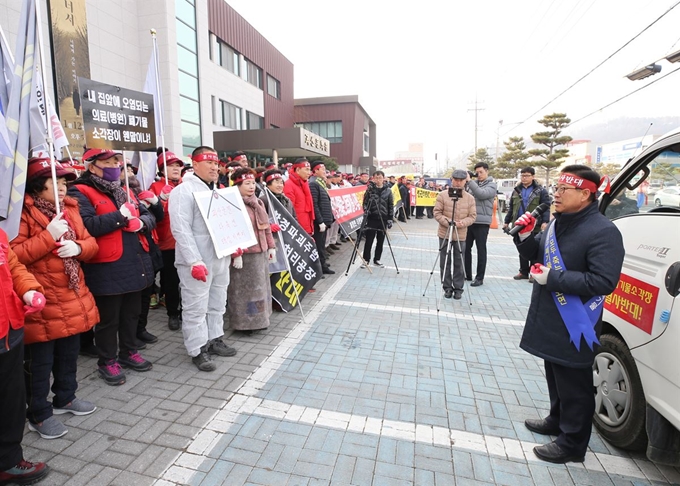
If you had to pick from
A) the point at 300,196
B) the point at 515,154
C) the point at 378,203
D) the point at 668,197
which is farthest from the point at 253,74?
the point at 515,154

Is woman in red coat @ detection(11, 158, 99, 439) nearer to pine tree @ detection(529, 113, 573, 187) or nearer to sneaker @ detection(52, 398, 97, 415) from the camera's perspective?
sneaker @ detection(52, 398, 97, 415)

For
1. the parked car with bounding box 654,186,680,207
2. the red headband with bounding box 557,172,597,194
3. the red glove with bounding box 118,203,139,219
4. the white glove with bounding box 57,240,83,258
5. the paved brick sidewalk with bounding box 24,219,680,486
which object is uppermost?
the red headband with bounding box 557,172,597,194

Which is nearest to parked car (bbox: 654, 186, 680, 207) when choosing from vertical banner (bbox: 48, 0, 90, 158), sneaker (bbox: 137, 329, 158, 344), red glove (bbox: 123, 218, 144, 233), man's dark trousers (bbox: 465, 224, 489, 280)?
red glove (bbox: 123, 218, 144, 233)

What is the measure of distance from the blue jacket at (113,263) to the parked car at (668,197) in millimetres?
4052

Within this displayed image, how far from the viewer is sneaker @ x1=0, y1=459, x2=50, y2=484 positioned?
232 cm

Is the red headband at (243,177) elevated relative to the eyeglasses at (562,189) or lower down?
elevated

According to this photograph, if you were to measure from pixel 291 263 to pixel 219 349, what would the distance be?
176 centimetres

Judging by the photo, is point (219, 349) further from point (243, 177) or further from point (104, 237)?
point (243, 177)

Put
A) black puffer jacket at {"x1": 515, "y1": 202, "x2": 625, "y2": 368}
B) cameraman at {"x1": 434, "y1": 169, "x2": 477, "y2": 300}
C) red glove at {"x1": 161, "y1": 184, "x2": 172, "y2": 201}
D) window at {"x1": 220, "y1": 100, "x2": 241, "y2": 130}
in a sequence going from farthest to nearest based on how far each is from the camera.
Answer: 1. window at {"x1": 220, "y1": 100, "x2": 241, "y2": 130}
2. cameraman at {"x1": 434, "y1": 169, "x2": 477, "y2": 300}
3. red glove at {"x1": 161, "y1": 184, "x2": 172, "y2": 201}
4. black puffer jacket at {"x1": 515, "y1": 202, "x2": 625, "y2": 368}

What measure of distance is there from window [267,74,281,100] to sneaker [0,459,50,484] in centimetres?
3205

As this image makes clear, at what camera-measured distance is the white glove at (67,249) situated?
2785mm

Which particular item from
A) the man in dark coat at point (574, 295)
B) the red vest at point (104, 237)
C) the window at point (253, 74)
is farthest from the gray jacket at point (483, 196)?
the window at point (253, 74)

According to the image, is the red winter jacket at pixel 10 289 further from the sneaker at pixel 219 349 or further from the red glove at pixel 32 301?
the sneaker at pixel 219 349

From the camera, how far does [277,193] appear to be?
18.5 ft
